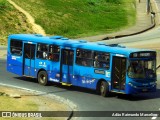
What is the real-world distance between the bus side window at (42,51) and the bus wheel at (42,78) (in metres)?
0.93

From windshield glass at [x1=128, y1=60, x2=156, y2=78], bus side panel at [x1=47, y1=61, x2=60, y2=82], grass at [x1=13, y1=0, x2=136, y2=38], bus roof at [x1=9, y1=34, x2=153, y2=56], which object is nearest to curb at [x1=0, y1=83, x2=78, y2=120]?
bus side panel at [x1=47, y1=61, x2=60, y2=82]

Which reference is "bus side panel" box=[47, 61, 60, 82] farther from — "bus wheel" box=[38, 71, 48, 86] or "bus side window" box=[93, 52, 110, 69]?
"bus side window" box=[93, 52, 110, 69]

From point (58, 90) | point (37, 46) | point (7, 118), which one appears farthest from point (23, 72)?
point (7, 118)

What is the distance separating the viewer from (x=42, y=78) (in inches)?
1137

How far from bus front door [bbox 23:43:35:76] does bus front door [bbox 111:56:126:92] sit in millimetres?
6522

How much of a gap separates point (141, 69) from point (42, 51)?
692 centimetres

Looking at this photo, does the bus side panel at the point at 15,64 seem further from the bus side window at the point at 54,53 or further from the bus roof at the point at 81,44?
the bus side window at the point at 54,53

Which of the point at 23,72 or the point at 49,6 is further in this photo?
the point at 49,6

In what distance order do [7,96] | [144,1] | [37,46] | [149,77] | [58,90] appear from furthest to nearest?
[144,1], [37,46], [58,90], [149,77], [7,96]

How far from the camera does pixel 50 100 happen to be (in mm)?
23109

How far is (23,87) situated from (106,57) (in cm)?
507

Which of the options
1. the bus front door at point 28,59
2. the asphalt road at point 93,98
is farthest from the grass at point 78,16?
the asphalt road at point 93,98

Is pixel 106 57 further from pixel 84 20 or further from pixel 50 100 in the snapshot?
pixel 84 20

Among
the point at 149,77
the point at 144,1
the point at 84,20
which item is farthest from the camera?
the point at 144,1
